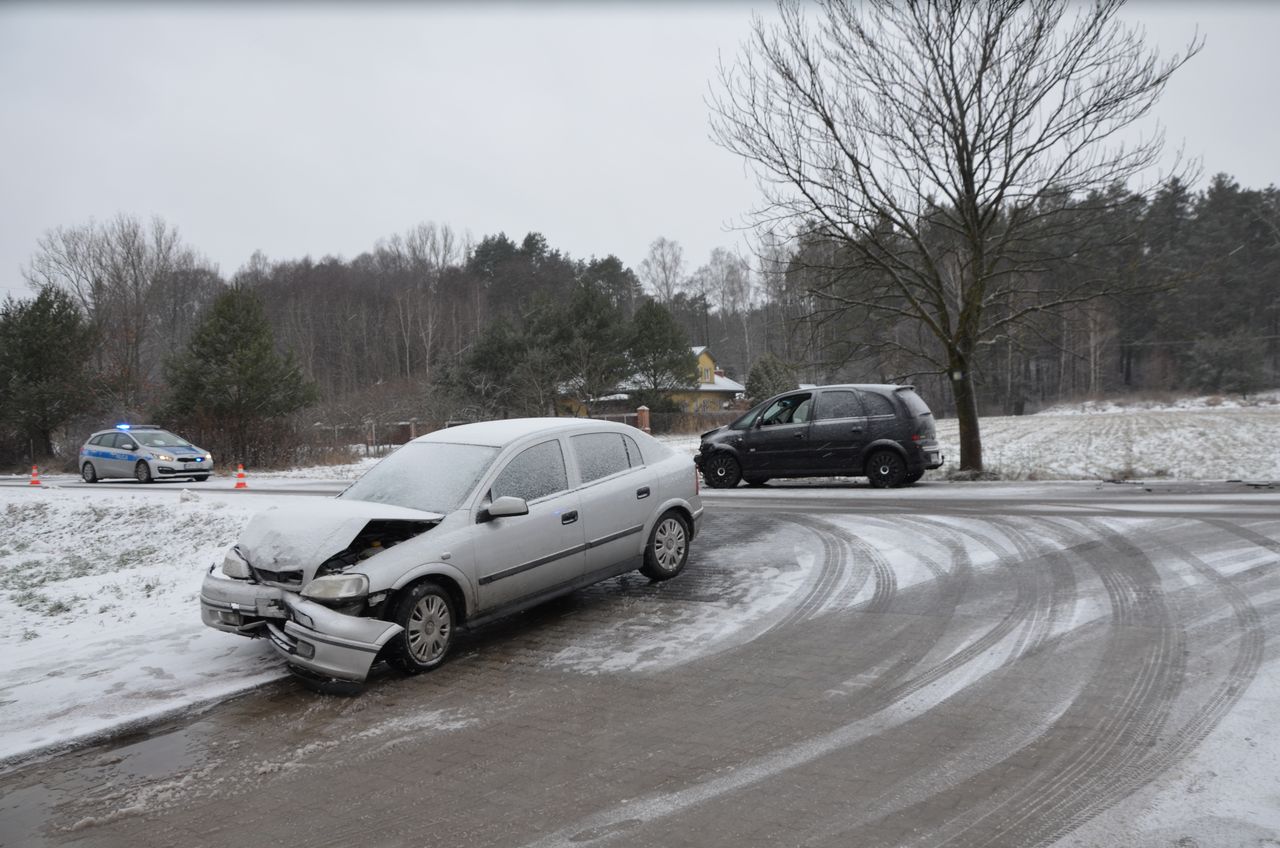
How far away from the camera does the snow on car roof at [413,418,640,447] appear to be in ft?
22.3

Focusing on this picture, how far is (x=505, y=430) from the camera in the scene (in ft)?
23.0

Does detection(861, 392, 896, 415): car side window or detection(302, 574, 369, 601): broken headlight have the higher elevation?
detection(861, 392, 896, 415): car side window

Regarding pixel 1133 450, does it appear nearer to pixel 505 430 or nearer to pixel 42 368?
pixel 505 430

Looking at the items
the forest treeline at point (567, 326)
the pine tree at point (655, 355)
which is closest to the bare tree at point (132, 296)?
the forest treeline at point (567, 326)

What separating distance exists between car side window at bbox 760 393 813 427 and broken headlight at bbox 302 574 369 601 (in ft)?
35.8

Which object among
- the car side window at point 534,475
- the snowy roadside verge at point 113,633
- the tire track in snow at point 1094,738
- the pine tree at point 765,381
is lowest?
the tire track in snow at point 1094,738

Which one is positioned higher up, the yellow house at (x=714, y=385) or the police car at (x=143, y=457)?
the yellow house at (x=714, y=385)

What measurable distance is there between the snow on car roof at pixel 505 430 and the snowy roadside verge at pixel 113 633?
210 cm

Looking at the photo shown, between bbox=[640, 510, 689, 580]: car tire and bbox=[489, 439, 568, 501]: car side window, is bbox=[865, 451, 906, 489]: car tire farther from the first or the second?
bbox=[489, 439, 568, 501]: car side window

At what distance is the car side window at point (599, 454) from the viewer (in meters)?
7.12

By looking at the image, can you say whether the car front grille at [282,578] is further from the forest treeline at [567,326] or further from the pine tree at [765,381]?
the pine tree at [765,381]

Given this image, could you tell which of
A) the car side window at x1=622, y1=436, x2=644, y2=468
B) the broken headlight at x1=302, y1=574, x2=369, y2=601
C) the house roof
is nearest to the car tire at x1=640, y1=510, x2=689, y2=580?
the car side window at x1=622, y1=436, x2=644, y2=468

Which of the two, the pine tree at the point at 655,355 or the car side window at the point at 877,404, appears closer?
the car side window at the point at 877,404

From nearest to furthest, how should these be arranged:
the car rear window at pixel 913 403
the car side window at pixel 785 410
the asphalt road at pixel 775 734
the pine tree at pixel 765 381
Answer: the asphalt road at pixel 775 734 → the car rear window at pixel 913 403 → the car side window at pixel 785 410 → the pine tree at pixel 765 381
